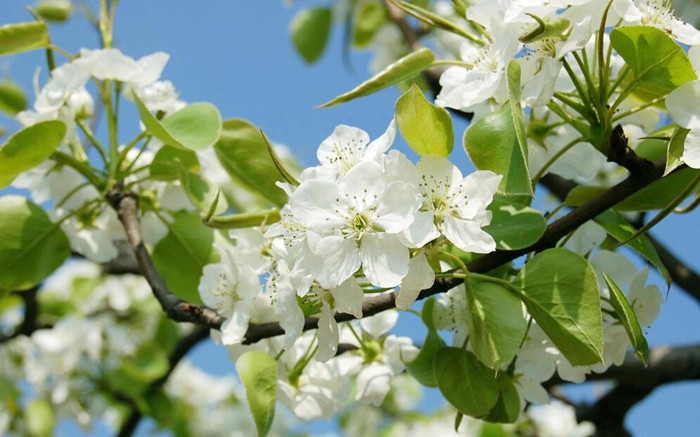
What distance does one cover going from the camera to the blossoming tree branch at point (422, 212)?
0.88 metres

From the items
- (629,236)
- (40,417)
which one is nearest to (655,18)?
(629,236)

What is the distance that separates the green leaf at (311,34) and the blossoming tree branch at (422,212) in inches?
51.4

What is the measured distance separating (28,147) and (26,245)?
0.22 m

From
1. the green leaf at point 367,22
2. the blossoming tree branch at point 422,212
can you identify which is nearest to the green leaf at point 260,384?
the blossoming tree branch at point 422,212

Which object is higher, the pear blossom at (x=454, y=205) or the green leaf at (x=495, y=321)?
the pear blossom at (x=454, y=205)

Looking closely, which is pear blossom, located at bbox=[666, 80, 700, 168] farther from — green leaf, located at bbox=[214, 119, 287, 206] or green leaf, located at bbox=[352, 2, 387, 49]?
green leaf, located at bbox=[352, 2, 387, 49]

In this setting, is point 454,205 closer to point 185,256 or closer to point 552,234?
point 552,234

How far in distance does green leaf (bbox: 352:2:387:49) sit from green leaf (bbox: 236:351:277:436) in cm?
209

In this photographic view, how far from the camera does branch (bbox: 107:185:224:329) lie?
114 centimetres

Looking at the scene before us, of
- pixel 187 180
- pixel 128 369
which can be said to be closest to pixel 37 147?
pixel 187 180

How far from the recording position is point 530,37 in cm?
85

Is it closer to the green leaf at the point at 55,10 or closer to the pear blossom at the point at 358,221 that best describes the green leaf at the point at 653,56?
the pear blossom at the point at 358,221

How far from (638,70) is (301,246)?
1.34ft

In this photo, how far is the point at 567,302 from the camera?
2.84 feet
